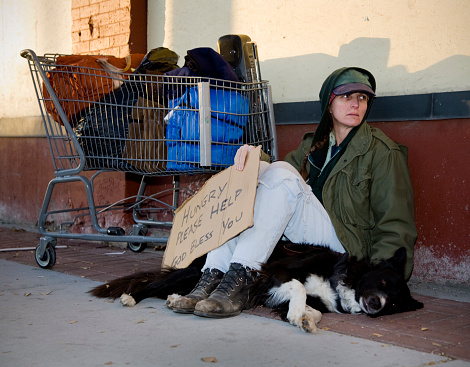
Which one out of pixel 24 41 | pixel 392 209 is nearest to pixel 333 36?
pixel 392 209

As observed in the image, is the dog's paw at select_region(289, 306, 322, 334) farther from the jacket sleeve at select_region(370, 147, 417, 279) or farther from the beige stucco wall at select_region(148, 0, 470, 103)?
the beige stucco wall at select_region(148, 0, 470, 103)

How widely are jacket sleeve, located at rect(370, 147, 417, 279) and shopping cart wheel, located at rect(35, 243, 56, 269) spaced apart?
2.43m

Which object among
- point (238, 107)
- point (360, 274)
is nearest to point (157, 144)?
point (238, 107)

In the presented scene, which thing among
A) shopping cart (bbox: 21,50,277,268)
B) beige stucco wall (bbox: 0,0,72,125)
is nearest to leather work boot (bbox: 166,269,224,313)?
shopping cart (bbox: 21,50,277,268)

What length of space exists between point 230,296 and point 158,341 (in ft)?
1.71

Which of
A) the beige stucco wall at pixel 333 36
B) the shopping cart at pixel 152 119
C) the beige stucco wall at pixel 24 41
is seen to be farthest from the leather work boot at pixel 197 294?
the beige stucco wall at pixel 24 41

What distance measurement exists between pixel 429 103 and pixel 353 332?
5.59 feet

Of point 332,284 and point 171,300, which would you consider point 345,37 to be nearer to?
point 332,284

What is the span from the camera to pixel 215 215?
3357 millimetres

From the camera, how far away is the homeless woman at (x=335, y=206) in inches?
122

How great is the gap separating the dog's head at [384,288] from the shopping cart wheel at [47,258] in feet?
7.99

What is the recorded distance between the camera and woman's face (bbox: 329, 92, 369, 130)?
137 inches

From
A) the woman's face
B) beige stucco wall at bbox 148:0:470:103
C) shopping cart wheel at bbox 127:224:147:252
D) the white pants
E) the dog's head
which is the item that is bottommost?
shopping cart wheel at bbox 127:224:147:252

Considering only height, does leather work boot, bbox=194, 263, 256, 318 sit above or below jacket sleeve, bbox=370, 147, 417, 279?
below
